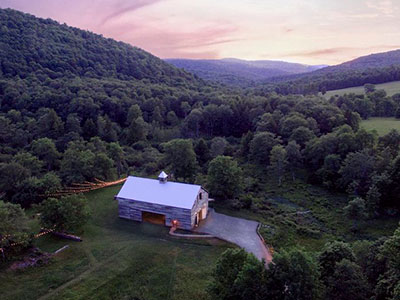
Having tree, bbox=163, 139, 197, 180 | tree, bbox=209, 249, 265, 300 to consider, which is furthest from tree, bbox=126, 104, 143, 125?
tree, bbox=209, 249, 265, 300

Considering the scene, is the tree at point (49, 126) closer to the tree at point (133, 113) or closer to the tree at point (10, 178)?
the tree at point (133, 113)

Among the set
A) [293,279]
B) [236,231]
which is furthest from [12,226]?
[293,279]

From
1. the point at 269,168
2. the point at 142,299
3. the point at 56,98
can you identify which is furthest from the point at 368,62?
the point at 142,299

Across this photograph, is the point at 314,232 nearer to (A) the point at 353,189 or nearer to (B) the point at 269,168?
(A) the point at 353,189

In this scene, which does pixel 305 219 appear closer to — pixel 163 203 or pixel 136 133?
pixel 163 203

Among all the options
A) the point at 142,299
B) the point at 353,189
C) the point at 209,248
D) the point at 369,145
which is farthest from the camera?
the point at 369,145

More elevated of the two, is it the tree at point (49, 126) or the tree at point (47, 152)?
the tree at point (49, 126)

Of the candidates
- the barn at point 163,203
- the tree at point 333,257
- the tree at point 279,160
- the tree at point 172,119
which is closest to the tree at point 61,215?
the barn at point 163,203
